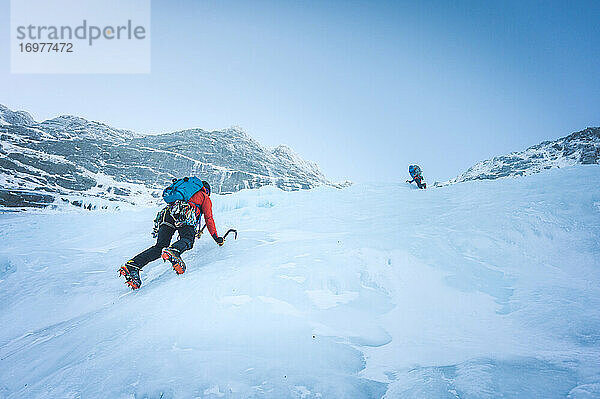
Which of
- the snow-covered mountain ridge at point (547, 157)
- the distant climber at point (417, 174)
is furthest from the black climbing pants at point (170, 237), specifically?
the snow-covered mountain ridge at point (547, 157)

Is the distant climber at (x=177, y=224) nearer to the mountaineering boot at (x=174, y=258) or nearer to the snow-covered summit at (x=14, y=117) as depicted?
the mountaineering boot at (x=174, y=258)

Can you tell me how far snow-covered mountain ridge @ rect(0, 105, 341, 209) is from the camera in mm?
43688

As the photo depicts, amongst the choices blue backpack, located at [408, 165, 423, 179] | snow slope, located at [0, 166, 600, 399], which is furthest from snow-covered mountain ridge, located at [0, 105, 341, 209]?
snow slope, located at [0, 166, 600, 399]

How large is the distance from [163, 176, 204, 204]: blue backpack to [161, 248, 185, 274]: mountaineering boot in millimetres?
873

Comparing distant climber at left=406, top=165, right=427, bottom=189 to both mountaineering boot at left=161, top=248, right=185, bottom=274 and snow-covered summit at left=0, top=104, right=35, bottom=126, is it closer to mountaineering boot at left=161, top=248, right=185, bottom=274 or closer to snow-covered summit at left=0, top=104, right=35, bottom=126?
mountaineering boot at left=161, top=248, right=185, bottom=274

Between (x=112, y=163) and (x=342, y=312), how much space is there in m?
81.7

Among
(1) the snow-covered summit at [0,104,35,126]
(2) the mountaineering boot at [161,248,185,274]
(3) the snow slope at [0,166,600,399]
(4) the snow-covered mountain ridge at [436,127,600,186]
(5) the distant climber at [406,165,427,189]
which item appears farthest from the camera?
(1) the snow-covered summit at [0,104,35,126]

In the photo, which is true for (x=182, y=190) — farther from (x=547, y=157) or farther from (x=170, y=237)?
(x=547, y=157)

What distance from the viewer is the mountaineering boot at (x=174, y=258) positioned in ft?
11.7

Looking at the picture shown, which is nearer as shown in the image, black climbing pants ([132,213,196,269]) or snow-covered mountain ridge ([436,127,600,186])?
black climbing pants ([132,213,196,269])

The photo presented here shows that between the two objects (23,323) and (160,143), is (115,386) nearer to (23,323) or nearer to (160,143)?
(23,323)

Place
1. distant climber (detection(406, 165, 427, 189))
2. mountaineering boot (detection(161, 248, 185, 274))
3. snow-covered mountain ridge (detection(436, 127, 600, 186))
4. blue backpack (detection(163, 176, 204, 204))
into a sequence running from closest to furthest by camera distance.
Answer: mountaineering boot (detection(161, 248, 185, 274))
blue backpack (detection(163, 176, 204, 204))
distant climber (detection(406, 165, 427, 189))
snow-covered mountain ridge (detection(436, 127, 600, 186))

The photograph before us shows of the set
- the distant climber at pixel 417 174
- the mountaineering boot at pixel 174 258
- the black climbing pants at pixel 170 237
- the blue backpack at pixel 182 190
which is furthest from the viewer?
the distant climber at pixel 417 174

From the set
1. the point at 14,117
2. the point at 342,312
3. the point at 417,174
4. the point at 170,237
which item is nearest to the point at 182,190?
the point at 170,237
